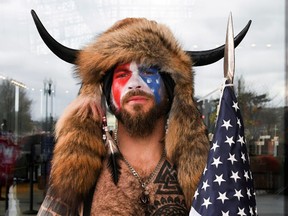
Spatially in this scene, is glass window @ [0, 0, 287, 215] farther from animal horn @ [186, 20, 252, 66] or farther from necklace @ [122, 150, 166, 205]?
necklace @ [122, 150, 166, 205]

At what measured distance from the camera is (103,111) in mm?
2014

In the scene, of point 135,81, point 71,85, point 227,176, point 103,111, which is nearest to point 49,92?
point 71,85

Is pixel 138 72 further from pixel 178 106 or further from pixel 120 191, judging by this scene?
pixel 120 191

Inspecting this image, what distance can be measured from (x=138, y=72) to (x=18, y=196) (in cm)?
424

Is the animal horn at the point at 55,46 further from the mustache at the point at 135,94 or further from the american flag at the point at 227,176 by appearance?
the american flag at the point at 227,176

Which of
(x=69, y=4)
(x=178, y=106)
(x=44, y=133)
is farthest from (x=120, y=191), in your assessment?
(x=69, y=4)

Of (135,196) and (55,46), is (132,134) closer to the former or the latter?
(135,196)

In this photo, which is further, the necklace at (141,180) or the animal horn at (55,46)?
the animal horn at (55,46)

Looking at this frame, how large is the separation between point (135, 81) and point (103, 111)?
0.18 m

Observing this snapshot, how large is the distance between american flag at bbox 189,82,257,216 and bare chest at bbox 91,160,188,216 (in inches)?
11.5

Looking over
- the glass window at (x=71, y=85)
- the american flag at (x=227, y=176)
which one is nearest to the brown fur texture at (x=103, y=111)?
the american flag at (x=227, y=176)

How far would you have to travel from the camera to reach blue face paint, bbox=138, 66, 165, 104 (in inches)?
76.7

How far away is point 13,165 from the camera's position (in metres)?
5.69

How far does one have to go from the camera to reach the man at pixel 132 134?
1.88 m
